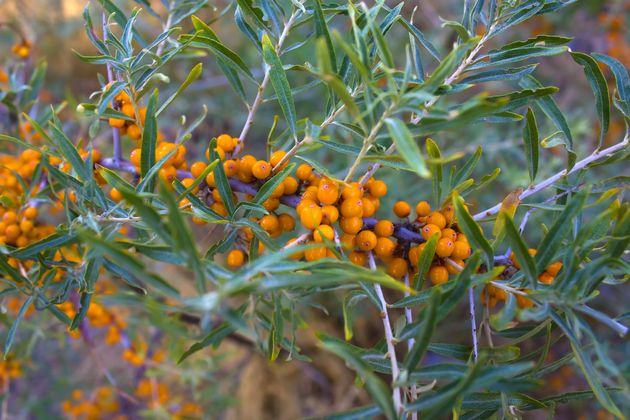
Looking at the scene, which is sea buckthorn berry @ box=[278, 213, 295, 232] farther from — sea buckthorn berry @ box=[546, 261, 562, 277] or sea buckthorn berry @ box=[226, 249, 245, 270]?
sea buckthorn berry @ box=[546, 261, 562, 277]

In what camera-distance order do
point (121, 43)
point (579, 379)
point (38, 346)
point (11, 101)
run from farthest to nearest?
point (579, 379) → point (38, 346) → point (11, 101) → point (121, 43)

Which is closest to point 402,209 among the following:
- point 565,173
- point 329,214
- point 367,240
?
point 367,240

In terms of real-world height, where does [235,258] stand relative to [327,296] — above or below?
above

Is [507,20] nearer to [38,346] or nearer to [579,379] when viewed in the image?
[579,379]

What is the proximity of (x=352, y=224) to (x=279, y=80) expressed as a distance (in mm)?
341

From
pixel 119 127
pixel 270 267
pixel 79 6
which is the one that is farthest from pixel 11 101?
pixel 79 6

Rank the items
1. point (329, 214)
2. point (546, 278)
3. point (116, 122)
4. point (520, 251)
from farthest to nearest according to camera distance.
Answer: point (116, 122), point (546, 278), point (329, 214), point (520, 251)

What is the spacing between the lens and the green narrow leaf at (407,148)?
25.4 inches

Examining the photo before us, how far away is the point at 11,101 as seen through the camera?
4.77 ft

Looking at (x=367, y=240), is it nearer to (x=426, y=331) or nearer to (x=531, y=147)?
(x=426, y=331)

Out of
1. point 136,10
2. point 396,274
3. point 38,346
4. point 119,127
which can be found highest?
point 136,10

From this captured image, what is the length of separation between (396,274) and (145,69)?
29.1 inches

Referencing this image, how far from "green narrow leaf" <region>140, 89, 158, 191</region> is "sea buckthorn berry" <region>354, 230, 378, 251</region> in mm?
455

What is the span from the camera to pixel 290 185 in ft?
3.47
